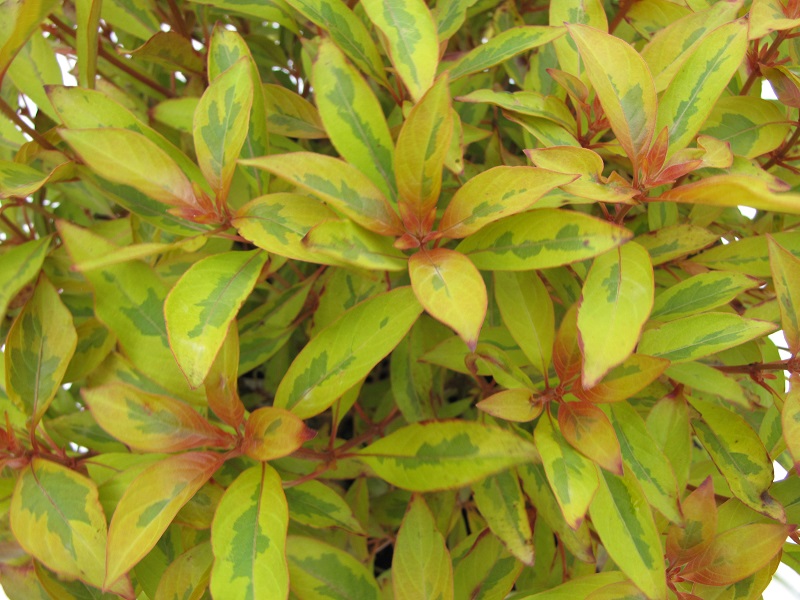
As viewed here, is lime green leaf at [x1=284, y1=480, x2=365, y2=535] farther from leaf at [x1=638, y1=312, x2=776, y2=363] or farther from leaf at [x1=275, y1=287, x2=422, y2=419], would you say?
leaf at [x1=638, y1=312, x2=776, y2=363]

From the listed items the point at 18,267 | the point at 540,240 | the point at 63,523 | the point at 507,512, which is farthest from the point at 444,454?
the point at 18,267

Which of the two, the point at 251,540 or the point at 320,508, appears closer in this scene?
the point at 251,540

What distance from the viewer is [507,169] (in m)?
0.47

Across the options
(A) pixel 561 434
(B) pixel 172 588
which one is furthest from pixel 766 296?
(B) pixel 172 588

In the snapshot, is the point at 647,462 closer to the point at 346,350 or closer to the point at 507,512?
the point at 507,512

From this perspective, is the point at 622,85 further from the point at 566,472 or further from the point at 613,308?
the point at 566,472

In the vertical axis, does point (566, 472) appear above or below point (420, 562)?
above

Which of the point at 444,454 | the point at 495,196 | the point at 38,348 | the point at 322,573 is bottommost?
the point at 322,573

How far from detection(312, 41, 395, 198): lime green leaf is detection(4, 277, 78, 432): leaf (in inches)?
10.9

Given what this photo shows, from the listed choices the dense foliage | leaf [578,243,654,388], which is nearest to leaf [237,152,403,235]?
the dense foliage

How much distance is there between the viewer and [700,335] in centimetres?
55

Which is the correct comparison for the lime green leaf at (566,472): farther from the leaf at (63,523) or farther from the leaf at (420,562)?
the leaf at (63,523)

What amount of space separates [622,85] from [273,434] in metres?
0.36

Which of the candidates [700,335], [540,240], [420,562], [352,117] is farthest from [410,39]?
[420,562]
